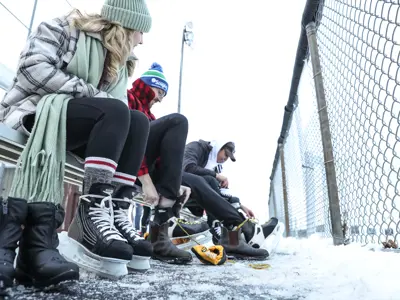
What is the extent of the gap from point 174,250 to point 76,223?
0.50 metres

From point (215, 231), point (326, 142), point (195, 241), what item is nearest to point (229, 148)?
point (215, 231)

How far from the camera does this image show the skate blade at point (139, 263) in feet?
2.96

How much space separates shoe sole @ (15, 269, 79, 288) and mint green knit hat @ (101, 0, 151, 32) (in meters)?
0.89

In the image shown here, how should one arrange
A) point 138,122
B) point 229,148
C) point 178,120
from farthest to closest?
point 229,148 → point 178,120 → point 138,122

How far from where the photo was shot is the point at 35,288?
0.58m

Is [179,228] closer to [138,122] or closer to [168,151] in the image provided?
[168,151]

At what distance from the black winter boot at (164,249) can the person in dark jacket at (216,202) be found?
15.5 inches

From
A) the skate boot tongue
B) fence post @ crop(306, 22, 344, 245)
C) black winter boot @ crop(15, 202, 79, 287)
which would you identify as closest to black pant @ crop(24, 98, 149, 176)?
the skate boot tongue

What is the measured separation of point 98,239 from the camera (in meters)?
0.77

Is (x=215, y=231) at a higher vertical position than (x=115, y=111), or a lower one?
lower

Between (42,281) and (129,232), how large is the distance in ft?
1.10

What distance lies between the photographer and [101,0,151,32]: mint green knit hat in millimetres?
1103

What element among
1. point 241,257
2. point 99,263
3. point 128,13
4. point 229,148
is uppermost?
point 128,13

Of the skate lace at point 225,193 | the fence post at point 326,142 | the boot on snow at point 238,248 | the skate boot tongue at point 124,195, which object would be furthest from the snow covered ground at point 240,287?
the skate lace at point 225,193
